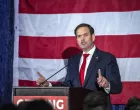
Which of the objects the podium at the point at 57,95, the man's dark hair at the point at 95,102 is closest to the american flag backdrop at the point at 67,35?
the podium at the point at 57,95

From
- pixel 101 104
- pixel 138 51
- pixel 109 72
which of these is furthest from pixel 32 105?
pixel 138 51

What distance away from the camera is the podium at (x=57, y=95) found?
244cm

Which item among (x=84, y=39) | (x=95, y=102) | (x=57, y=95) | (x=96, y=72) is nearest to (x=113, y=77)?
(x=96, y=72)

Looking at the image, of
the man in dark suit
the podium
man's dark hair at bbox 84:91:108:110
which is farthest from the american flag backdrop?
man's dark hair at bbox 84:91:108:110

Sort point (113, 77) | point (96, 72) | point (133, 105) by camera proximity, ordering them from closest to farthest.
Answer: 1. point (133, 105)
2. point (113, 77)
3. point (96, 72)

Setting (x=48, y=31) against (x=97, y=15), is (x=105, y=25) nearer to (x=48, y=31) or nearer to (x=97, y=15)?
(x=97, y=15)

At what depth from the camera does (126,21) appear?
152 inches

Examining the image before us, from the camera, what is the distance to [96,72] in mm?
3199

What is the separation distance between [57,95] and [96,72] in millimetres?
784

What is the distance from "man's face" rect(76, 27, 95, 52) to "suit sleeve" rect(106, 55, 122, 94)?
8.2 inches

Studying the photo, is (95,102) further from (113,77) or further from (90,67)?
(90,67)

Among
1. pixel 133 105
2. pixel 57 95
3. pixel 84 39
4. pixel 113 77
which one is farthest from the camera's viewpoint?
pixel 84 39

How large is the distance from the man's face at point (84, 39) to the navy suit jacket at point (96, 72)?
8 cm

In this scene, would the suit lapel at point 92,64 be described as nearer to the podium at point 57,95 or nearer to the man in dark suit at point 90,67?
the man in dark suit at point 90,67
